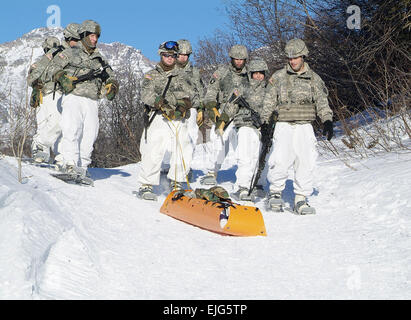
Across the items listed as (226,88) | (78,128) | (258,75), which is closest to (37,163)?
(78,128)

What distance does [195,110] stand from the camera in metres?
8.27

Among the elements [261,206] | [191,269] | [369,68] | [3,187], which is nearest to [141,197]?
[261,206]

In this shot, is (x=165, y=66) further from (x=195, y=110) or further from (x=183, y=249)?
(x=183, y=249)

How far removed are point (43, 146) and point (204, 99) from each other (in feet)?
10.2

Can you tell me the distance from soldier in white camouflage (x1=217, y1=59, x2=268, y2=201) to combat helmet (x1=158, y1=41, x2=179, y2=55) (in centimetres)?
133

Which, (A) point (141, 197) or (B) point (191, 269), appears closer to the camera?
(B) point (191, 269)

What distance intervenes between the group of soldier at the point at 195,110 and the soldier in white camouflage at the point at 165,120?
15mm

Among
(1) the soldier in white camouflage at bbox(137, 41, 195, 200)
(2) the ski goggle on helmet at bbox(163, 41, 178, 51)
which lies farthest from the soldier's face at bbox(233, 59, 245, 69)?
(2) the ski goggle on helmet at bbox(163, 41, 178, 51)

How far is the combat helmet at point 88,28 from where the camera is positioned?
7781 mm

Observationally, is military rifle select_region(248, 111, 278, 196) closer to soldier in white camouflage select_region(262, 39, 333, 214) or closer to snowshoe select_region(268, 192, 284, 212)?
soldier in white camouflage select_region(262, 39, 333, 214)

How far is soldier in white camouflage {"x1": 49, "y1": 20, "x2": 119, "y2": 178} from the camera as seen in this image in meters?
7.62

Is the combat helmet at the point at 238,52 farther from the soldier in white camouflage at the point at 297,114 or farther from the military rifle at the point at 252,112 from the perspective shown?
the soldier in white camouflage at the point at 297,114

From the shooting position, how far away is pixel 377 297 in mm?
4004
